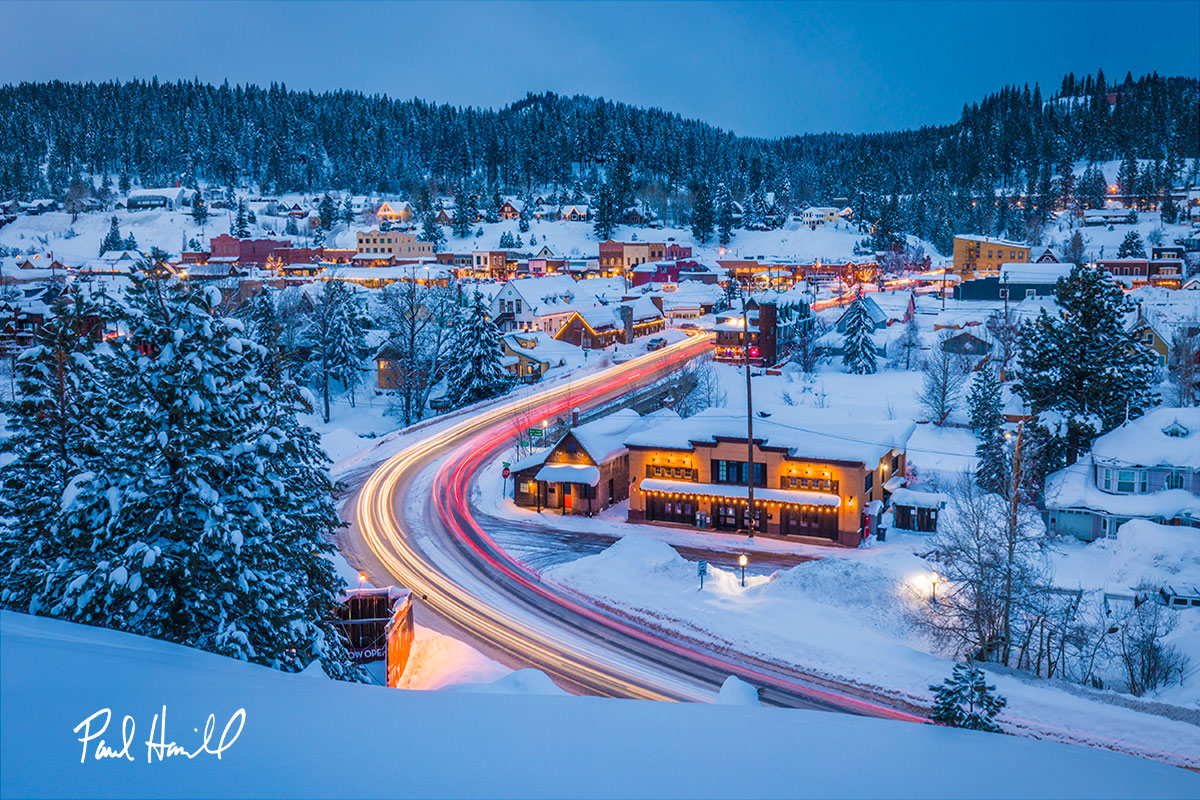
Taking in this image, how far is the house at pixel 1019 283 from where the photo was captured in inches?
3036

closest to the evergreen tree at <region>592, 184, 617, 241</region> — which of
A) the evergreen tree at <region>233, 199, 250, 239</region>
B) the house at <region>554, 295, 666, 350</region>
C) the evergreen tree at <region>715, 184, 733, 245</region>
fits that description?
the evergreen tree at <region>715, 184, 733, 245</region>

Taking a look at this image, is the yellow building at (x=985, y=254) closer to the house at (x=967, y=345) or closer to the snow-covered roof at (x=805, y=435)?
the house at (x=967, y=345)

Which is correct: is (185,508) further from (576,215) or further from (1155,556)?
(576,215)

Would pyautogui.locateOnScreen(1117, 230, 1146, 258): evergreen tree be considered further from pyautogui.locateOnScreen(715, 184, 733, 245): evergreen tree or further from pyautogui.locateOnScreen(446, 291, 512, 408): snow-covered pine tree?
pyautogui.locateOnScreen(446, 291, 512, 408): snow-covered pine tree

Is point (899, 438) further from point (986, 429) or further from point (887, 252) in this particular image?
point (887, 252)

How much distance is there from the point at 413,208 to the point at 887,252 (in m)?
73.4

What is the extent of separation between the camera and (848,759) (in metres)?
6.29

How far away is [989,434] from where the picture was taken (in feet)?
115

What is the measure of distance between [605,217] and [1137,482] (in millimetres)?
Result: 97072

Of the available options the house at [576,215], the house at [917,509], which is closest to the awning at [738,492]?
the house at [917,509]

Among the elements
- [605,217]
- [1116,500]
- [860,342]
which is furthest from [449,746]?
[605,217]

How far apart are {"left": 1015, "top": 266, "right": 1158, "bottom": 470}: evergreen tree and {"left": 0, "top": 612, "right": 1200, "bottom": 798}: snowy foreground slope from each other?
96.3ft

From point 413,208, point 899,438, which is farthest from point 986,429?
point 413,208
